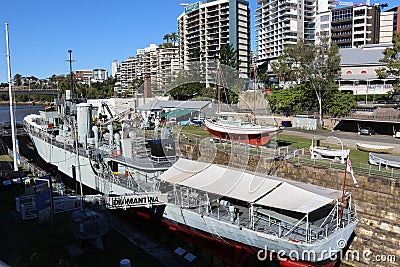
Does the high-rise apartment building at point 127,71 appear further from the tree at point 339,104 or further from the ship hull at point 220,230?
the ship hull at point 220,230

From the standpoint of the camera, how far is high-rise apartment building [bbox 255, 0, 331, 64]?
8644 centimetres

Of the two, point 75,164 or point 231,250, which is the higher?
point 75,164

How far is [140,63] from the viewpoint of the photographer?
443 feet

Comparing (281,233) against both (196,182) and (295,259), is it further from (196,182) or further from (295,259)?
(196,182)

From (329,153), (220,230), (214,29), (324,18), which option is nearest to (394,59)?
(329,153)

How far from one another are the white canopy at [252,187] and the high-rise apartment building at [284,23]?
7326 centimetres

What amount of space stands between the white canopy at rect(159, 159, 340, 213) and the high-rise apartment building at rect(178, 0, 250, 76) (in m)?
70.8

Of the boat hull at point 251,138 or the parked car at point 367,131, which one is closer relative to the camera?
the boat hull at point 251,138

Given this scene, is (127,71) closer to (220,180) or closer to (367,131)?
(367,131)

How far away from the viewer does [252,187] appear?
A: 1442 centimetres

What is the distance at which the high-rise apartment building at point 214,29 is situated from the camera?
89188 millimetres

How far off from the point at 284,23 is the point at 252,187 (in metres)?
82.1

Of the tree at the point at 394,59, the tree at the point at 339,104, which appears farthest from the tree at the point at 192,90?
the tree at the point at 394,59

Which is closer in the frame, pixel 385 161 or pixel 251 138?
pixel 385 161
